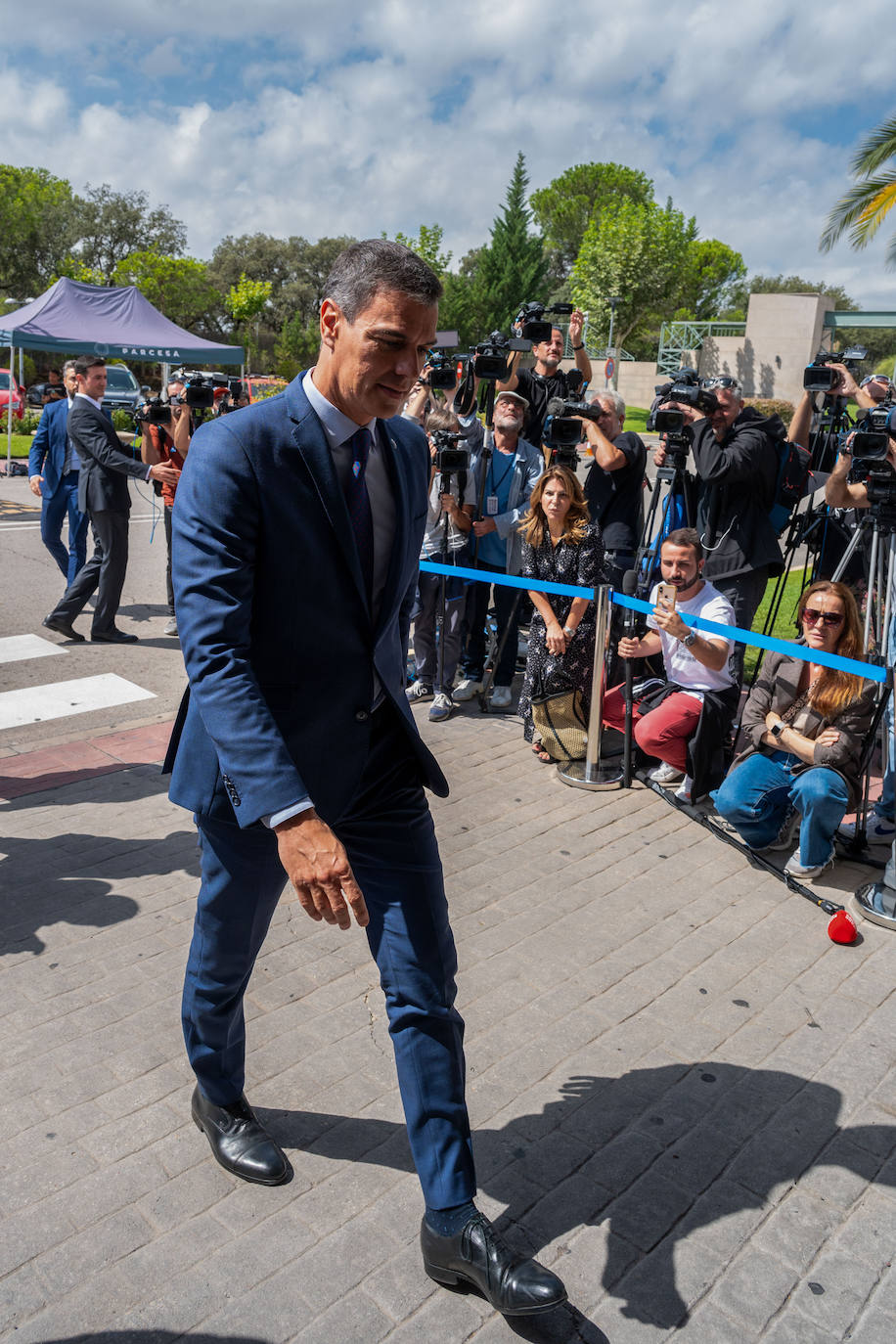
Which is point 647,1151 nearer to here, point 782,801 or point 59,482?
point 782,801

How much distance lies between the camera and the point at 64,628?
27.6 feet

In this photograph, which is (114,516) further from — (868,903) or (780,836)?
(868,903)

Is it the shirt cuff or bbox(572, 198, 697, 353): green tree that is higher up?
bbox(572, 198, 697, 353): green tree

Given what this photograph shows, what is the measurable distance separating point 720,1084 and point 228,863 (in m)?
1.71

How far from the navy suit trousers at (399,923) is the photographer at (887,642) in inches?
117

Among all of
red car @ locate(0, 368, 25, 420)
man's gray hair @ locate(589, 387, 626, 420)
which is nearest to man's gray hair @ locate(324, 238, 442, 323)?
man's gray hair @ locate(589, 387, 626, 420)

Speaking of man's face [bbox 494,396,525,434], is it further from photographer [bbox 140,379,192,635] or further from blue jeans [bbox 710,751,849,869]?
blue jeans [bbox 710,751,849,869]

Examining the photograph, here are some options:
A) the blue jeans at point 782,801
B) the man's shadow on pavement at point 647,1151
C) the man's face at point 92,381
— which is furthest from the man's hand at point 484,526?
the man's shadow on pavement at point 647,1151

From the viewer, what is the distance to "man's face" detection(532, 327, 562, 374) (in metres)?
7.76

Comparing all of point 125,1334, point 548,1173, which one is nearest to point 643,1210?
point 548,1173

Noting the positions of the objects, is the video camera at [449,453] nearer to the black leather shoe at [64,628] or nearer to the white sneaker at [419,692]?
the white sneaker at [419,692]

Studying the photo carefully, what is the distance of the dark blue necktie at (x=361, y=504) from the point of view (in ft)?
7.50

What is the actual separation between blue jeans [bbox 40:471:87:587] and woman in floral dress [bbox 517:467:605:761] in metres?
4.42

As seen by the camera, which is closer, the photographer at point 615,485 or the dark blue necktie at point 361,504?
the dark blue necktie at point 361,504
